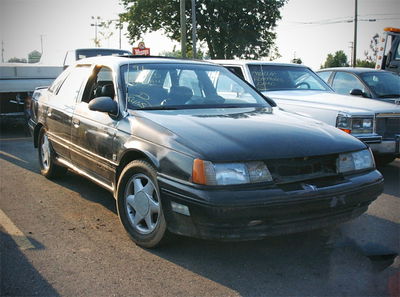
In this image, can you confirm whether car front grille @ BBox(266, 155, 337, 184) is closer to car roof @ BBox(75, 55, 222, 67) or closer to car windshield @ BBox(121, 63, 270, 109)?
car windshield @ BBox(121, 63, 270, 109)

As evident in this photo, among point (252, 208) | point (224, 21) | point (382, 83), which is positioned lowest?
point (252, 208)

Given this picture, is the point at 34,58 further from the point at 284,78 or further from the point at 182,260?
the point at 182,260

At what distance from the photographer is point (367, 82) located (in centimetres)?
805

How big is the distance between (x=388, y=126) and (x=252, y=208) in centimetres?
385

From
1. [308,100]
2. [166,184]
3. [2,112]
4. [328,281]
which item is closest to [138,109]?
[166,184]

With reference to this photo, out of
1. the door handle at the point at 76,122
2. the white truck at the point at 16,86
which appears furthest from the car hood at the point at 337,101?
the white truck at the point at 16,86

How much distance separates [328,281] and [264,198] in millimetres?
696

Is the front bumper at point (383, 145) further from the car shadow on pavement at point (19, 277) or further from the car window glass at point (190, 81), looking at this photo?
the car shadow on pavement at point (19, 277)

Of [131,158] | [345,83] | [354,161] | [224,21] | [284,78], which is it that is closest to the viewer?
[354,161]

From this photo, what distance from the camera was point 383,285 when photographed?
296 cm

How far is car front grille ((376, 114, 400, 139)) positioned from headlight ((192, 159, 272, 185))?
3.45 metres

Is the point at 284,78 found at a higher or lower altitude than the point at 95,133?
higher

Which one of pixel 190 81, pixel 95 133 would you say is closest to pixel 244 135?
pixel 190 81

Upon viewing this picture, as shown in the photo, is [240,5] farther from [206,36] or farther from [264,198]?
[264,198]
